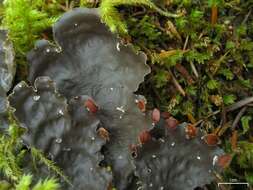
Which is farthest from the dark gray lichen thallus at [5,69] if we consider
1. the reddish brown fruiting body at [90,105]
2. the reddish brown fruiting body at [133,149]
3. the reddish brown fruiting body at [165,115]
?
the reddish brown fruiting body at [165,115]

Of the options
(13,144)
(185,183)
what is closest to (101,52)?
(13,144)

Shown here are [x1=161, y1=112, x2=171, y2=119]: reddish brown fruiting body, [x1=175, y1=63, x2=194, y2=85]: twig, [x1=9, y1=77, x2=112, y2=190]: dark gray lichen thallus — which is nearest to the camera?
[x1=9, y1=77, x2=112, y2=190]: dark gray lichen thallus

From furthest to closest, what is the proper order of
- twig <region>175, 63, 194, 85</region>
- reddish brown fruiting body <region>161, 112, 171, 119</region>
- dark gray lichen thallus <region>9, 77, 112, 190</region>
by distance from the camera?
twig <region>175, 63, 194, 85</region> < reddish brown fruiting body <region>161, 112, 171, 119</region> < dark gray lichen thallus <region>9, 77, 112, 190</region>

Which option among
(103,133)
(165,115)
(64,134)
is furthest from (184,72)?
(64,134)

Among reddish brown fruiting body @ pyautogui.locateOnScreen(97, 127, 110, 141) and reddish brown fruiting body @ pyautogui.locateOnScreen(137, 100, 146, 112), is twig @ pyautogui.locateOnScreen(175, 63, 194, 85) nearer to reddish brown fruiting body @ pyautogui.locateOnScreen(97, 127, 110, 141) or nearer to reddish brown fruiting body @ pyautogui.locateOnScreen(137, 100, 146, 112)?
reddish brown fruiting body @ pyautogui.locateOnScreen(137, 100, 146, 112)

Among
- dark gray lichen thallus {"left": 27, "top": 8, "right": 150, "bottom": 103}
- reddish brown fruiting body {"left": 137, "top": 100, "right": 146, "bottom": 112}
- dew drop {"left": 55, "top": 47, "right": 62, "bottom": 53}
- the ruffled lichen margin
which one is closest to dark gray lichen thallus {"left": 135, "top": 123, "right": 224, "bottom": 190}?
the ruffled lichen margin

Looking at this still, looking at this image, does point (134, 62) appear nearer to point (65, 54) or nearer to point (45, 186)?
point (65, 54)
